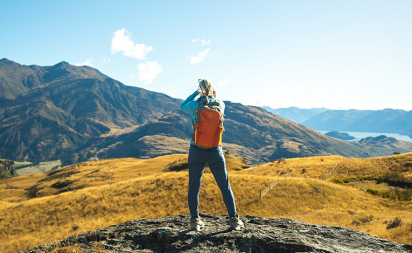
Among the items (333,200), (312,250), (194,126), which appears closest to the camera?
(312,250)

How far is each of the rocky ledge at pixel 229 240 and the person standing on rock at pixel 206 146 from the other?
59 cm

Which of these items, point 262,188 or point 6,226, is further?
point 262,188

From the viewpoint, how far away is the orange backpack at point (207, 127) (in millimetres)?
6719

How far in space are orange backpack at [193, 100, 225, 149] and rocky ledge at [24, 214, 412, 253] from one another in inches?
98.5

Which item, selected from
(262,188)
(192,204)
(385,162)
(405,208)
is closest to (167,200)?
(262,188)

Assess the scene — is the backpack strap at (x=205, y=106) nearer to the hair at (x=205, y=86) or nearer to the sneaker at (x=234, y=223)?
the hair at (x=205, y=86)

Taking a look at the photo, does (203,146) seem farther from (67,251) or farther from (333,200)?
(333,200)

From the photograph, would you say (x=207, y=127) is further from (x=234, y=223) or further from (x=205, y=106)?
(x=234, y=223)

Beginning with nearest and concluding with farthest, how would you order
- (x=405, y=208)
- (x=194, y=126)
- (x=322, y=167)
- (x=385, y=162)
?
1. (x=194, y=126)
2. (x=405, y=208)
3. (x=385, y=162)
4. (x=322, y=167)

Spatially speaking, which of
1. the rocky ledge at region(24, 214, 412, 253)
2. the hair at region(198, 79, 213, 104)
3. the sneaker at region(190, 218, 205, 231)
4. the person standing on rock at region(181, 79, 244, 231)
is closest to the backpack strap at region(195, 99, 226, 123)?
the person standing on rock at region(181, 79, 244, 231)

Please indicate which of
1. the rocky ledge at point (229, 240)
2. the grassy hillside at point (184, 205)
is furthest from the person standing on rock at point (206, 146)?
the grassy hillside at point (184, 205)

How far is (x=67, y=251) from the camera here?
5895 mm

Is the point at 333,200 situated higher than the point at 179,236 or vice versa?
the point at 179,236

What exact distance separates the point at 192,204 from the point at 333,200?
22.7 m
